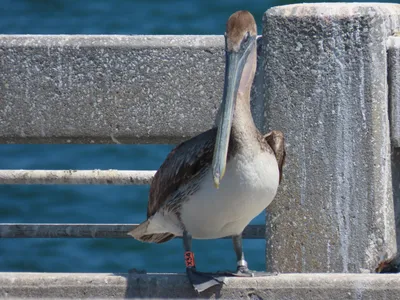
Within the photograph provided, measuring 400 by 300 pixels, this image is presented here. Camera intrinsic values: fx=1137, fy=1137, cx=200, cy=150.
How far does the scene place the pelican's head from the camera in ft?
17.1

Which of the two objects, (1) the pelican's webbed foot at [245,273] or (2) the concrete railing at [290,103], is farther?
(2) the concrete railing at [290,103]

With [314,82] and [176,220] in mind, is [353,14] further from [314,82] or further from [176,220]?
[176,220]

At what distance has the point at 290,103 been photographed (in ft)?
20.5

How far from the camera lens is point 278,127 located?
6.30m

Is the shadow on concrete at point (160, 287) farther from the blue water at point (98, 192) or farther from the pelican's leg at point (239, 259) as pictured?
the blue water at point (98, 192)

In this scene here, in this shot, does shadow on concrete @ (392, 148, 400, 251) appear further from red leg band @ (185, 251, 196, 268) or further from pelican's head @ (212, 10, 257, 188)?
red leg band @ (185, 251, 196, 268)

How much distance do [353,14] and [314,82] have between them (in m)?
0.42

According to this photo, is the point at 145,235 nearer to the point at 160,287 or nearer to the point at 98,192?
the point at 160,287

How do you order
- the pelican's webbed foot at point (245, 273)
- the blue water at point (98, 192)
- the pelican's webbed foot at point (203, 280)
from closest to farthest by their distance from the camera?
1. the pelican's webbed foot at point (203, 280)
2. the pelican's webbed foot at point (245, 273)
3. the blue water at point (98, 192)

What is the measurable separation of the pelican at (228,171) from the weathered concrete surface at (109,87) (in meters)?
0.67

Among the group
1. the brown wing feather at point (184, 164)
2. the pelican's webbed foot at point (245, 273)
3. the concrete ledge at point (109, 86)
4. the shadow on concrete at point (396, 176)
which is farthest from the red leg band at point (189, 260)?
the shadow on concrete at point (396, 176)

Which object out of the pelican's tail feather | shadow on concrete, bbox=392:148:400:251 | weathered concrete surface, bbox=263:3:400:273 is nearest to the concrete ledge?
weathered concrete surface, bbox=263:3:400:273

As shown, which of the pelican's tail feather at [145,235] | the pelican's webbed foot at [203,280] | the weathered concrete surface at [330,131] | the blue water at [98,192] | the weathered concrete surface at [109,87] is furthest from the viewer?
the blue water at [98,192]

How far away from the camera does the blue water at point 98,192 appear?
11.6m
